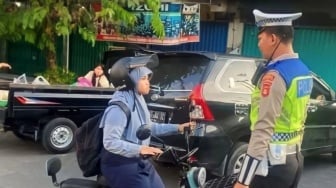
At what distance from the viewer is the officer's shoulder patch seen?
2906mm

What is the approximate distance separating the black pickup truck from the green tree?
1744 millimetres

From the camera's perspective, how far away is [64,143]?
7805mm

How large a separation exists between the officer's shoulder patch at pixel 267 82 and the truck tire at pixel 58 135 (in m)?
5.17

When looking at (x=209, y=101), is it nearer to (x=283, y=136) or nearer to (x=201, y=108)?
(x=201, y=108)

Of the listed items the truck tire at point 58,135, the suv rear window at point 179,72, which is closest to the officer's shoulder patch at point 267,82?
the suv rear window at point 179,72

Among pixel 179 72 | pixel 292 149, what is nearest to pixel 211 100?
pixel 179 72

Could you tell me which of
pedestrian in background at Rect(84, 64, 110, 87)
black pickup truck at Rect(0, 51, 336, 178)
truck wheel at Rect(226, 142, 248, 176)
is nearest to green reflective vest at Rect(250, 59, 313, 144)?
black pickup truck at Rect(0, 51, 336, 178)

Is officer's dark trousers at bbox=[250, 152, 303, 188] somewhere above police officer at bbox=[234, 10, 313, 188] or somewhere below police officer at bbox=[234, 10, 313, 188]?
below

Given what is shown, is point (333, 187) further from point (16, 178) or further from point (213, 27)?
point (213, 27)

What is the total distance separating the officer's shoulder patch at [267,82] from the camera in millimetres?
2906

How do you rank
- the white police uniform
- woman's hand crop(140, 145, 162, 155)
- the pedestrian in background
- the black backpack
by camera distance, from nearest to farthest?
1. the white police uniform
2. woman's hand crop(140, 145, 162, 155)
3. the black backpack
4. the pedestrian in background

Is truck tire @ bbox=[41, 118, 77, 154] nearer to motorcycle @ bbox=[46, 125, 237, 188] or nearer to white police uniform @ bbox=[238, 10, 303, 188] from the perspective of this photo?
motorcycle @ bbox=[46, 125, 237, 188]

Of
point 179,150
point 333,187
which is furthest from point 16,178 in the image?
point 333,187

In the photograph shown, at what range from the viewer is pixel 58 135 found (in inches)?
303
